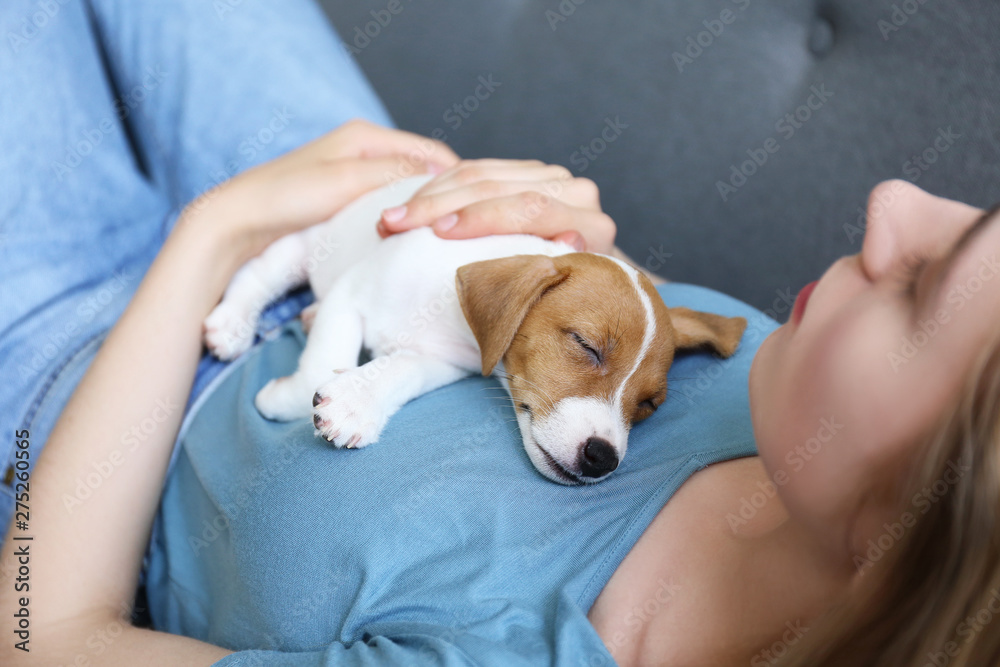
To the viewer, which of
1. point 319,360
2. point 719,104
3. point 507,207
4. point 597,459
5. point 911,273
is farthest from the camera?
point 719,104

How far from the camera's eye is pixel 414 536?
3.92ft

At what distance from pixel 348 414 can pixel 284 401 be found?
0.92ft

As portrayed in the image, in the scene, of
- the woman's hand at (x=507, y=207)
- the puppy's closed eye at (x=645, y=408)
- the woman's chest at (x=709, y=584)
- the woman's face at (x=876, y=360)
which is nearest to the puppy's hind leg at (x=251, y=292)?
the woman's hand at (x=507, y=207)

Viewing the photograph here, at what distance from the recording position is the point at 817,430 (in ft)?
3.27

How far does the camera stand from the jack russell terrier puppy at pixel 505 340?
56.8 inches

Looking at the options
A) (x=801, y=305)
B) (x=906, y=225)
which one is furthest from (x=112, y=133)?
(x=906, y=225)

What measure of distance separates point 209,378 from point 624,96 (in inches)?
76.3

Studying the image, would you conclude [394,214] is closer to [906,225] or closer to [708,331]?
[708,331]

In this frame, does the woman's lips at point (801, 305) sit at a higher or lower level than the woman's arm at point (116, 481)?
higher

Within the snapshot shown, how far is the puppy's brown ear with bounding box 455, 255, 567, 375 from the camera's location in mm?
1505

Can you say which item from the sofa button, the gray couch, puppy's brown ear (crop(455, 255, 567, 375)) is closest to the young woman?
puppy's brown ear (crop(455, 255, 567, 375))

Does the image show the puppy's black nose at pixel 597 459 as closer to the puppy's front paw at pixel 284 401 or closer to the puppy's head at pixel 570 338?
the puppy's head at pixel 570 338

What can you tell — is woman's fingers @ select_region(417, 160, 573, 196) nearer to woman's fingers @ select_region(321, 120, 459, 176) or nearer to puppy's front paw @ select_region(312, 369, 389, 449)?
woman's fingers @ select_region(321, 120, 459, 176)

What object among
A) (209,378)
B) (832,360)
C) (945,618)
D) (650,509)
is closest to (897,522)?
(945,618)
